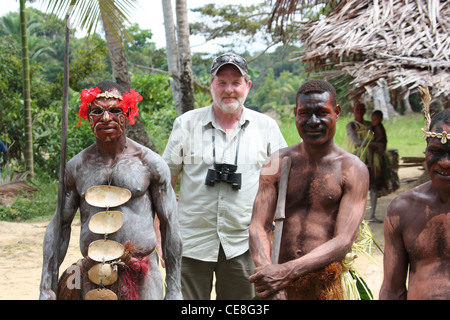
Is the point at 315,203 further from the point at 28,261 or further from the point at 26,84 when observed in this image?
the point at 26,84

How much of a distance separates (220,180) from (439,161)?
60.8 inches

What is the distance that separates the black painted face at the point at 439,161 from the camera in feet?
6.57

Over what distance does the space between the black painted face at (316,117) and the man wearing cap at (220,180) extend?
2.80 ft

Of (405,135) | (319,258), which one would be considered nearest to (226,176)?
(319,258)

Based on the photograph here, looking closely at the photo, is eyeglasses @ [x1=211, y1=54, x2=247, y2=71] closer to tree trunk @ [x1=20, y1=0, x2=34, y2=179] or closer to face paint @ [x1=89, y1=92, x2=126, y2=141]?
face paint @ [x1=89, y1=92, x2=126, y2=141]

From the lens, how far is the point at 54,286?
271 centimetres

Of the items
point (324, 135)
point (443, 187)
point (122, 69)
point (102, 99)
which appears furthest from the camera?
point (122, 69)

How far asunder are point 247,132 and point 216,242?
718mm

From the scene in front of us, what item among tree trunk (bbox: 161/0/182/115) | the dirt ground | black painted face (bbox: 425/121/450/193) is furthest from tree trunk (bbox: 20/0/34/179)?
black painted face (bbox: 425/121/450/193)

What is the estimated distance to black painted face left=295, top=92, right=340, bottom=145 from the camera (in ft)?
8.41

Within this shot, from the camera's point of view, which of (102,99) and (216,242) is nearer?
(102,99)

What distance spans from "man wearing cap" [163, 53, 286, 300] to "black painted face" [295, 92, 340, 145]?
853 mm

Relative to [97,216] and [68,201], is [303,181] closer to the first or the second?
[97,216]
